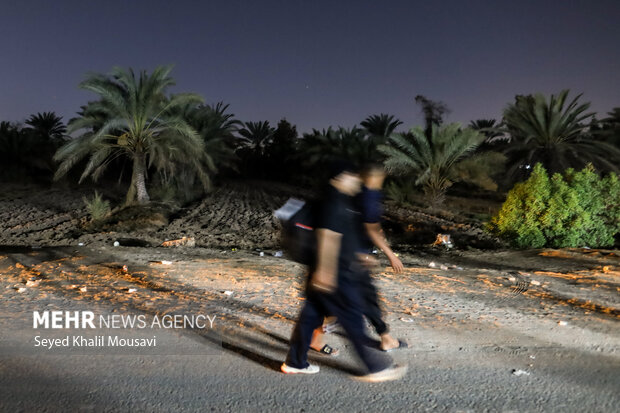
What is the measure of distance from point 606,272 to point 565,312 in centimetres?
354

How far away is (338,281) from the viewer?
133 inches

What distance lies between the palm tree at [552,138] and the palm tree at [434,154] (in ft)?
7.69

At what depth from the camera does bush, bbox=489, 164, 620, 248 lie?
11562 millimetres

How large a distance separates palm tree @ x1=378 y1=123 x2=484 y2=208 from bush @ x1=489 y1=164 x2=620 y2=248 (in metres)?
8.80

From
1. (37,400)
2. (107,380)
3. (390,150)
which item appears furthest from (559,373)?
(390,150)

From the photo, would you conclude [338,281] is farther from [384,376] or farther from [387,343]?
[387,343]

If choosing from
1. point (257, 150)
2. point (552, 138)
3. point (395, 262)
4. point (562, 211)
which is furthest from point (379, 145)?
point (257, 150)

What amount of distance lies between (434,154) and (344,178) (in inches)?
768

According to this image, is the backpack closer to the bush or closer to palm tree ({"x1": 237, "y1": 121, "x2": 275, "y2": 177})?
the bush

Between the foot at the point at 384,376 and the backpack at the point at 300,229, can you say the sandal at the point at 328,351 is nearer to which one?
the foot at the point at 384,376

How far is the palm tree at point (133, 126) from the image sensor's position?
1820cm

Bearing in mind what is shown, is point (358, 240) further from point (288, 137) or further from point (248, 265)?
point (288, 137)

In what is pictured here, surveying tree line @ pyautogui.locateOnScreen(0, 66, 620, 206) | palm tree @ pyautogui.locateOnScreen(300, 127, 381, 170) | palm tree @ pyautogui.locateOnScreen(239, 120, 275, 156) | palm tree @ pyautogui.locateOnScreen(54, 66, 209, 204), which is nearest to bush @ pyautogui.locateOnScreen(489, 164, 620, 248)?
tree line @ pyautogui.locateOnScreen(0, 66, 620, 206)


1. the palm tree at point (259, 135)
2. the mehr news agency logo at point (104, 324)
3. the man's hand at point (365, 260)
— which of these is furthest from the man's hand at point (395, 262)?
the palm tree at point (259, 135)
